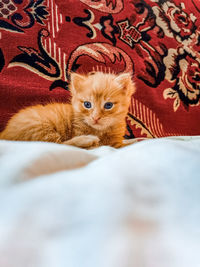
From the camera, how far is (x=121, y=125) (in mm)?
475

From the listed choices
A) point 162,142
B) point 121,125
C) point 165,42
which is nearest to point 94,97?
point 121,125

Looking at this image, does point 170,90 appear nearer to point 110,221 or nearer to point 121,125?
point 121,125

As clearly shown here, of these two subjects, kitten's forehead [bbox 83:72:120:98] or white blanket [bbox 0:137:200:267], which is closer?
white blanket [bbox 0:137:200:267]

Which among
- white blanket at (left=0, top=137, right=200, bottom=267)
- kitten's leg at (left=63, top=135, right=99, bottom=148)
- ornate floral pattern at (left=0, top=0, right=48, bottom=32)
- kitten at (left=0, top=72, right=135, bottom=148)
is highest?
ornate floral pattern at (left=0, top=0, right=48, bottom=32)

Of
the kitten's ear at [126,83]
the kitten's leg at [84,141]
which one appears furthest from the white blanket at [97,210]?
the kitten's ear at [126,83]

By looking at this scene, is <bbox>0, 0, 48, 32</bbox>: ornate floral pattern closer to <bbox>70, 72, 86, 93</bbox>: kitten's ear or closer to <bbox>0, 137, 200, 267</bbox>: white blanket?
<bbox>70, 72, 86, 93</bbox>: kitten's ear

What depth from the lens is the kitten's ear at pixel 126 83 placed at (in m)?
0.48

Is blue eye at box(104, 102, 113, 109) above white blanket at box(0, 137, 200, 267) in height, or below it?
below

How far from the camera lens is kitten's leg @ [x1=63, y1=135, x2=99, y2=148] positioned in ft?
1.31

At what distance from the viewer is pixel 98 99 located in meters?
0.44

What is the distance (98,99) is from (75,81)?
62 millimetres

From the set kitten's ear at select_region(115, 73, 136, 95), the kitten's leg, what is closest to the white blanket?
the kitten's leg

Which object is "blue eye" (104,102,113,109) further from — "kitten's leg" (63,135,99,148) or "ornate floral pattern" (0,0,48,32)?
"ornate floral pattern" (0,0,48,32)

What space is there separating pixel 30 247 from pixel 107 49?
0.46 metres
